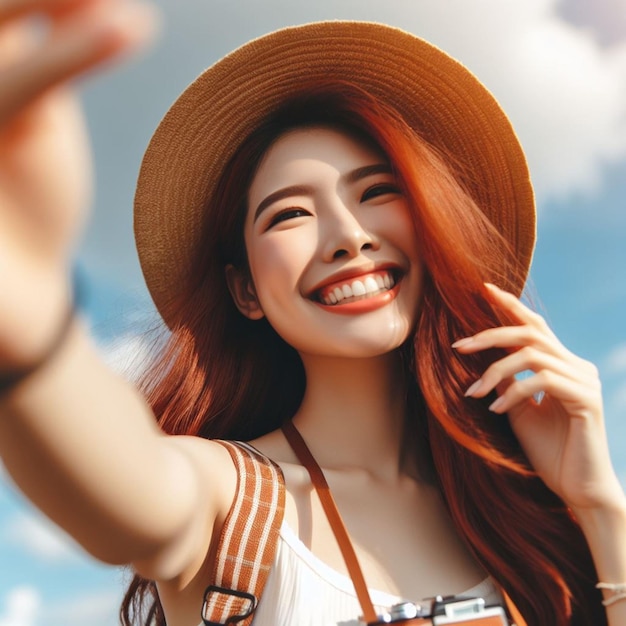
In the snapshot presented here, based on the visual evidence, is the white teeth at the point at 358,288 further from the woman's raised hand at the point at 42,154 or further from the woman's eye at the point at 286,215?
the woman's raised hand at the point at 42,154

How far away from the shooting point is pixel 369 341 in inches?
76.7

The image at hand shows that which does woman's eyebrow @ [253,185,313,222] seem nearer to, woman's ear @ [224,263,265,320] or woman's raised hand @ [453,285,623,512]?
woman's ear @ [224,263,265,320]

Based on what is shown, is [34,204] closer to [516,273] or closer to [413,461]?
[413,461]

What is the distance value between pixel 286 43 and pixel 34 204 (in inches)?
60.2

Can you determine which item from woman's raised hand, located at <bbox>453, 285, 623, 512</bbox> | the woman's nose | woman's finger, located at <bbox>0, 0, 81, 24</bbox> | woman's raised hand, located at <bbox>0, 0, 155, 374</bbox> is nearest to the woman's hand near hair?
woman's raised hand, located at <bbox>453, 285, 623, 512</bbox>

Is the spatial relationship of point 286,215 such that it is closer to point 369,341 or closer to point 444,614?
Answer: point 369,341

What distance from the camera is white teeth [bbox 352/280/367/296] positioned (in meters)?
1.94

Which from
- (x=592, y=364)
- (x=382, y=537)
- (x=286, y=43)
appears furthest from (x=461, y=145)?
(x=382, y=537)

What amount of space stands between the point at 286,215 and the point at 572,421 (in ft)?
2.85

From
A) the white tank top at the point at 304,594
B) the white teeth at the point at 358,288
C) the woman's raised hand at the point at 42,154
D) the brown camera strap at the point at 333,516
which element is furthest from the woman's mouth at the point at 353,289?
the woman's raised hand at the point at 42,154

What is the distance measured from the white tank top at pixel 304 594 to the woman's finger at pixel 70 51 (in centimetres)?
122

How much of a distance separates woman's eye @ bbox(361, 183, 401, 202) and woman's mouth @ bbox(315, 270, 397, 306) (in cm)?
23

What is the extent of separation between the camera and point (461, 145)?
2398 millimetres

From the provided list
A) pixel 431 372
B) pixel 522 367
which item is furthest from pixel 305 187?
pixel 522 367
